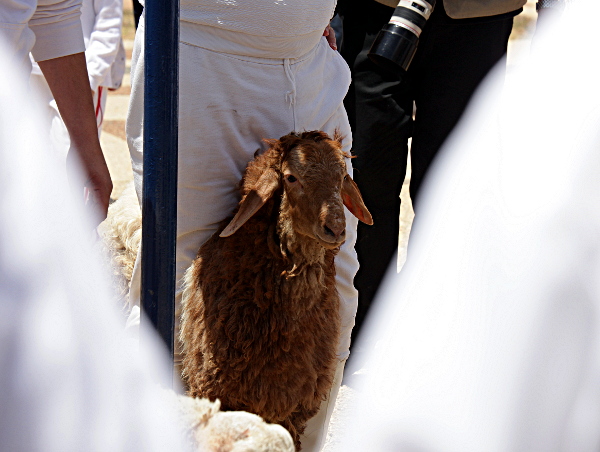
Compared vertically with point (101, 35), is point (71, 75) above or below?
above

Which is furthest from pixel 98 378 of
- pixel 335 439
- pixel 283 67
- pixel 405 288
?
pixel 335 439

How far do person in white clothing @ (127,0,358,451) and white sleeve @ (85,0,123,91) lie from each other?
2270 millimetres

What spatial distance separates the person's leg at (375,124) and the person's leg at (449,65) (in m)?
0.10

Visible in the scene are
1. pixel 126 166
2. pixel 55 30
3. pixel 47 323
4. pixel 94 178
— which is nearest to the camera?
pixel 47 323

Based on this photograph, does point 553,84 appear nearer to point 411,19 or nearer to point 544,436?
point 544,436

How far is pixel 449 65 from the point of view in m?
3.17

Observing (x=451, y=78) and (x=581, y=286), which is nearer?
(x=581, y=286)

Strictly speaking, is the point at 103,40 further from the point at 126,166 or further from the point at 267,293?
the point at 267,293

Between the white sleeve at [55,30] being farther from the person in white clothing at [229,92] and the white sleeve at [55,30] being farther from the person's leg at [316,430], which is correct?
the person's leg at [316,430]

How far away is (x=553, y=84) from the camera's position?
651 mm

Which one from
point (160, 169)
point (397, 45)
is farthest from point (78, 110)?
point (397, 45)

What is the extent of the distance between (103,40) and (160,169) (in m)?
3.32

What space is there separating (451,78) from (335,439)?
1.63 metres

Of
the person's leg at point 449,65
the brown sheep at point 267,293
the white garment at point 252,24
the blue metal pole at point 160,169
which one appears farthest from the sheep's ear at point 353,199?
the person's leg at point 449,65
